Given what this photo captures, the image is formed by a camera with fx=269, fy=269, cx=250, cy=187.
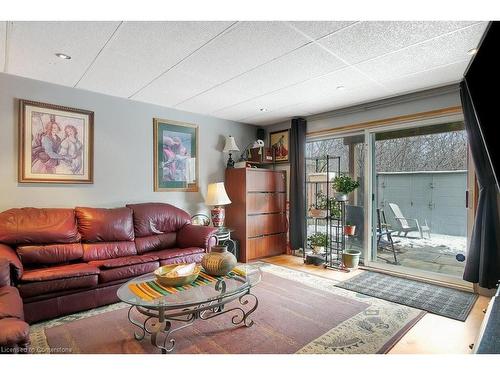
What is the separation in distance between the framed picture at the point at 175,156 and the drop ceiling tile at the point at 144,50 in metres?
0.93

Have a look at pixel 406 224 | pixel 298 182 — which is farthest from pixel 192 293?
pixel 406 224

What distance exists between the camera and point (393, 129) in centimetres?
363

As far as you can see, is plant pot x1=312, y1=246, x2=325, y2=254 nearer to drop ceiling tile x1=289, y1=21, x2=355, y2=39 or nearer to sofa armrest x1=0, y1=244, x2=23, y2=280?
drop ceiling tile x1=289, y1=21, x2=355, y2=39

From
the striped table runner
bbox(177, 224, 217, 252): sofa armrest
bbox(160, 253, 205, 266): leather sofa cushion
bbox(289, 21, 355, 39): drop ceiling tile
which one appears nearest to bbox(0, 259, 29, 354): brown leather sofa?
the striped table runner

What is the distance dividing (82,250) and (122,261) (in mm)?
464

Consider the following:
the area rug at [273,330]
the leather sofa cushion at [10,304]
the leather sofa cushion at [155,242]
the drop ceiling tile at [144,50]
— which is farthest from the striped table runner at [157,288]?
the drop ceiling tile at [144,50]

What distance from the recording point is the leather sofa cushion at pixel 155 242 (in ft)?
10.5

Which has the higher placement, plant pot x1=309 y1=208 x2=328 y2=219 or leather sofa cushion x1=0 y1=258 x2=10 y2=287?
plant pot x1=309 y1=208 x2=328 y2=219

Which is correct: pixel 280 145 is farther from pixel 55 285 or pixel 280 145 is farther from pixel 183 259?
pixel 55 285

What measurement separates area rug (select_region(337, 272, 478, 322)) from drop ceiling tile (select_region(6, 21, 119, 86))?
340 centimetres

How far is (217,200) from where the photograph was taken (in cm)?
398

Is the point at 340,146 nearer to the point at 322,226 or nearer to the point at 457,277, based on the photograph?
the point at 322,226

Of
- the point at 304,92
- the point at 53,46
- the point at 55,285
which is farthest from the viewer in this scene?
the point at 304,92

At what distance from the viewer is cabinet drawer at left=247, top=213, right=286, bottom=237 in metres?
4.28
